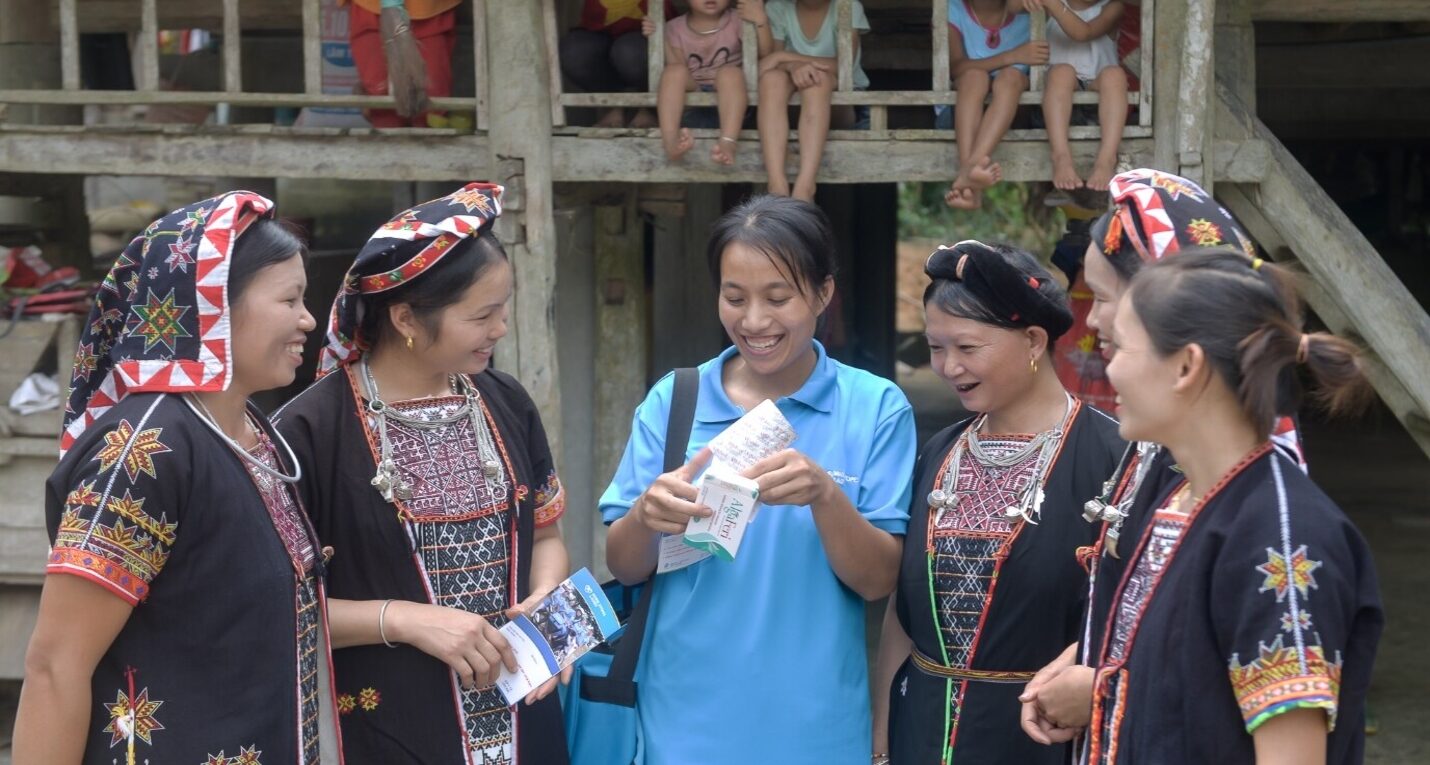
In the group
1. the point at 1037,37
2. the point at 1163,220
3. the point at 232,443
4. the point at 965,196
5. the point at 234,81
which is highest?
the point at 1037,37

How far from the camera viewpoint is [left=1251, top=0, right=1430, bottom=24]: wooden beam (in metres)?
5.40

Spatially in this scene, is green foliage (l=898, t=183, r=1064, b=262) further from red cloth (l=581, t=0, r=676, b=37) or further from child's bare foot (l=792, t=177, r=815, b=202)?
child's bare foot (l=792, t=177, r=815, b=202)

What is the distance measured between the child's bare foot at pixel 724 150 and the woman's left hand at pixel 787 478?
2.80m

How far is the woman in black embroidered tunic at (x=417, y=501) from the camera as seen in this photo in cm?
254

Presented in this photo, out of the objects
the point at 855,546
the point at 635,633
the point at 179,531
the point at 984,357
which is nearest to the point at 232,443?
the point at 179,531

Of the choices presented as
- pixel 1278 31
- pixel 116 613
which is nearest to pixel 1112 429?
pixel 116 613

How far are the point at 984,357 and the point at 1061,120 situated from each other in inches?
99.8

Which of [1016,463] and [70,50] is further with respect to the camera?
[70,50]

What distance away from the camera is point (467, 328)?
2.59 m

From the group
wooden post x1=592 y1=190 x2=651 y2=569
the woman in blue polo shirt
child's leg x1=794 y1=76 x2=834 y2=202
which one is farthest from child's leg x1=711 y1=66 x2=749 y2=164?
the woman in blue polo shirt

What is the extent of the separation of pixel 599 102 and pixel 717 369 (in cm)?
248

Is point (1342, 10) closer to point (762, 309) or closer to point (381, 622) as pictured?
point (762, 309)

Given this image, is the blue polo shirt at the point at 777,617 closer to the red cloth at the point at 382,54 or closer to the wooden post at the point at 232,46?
the wooden post at the point at 232,46

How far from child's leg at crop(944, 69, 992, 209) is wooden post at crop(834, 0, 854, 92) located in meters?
0.39
